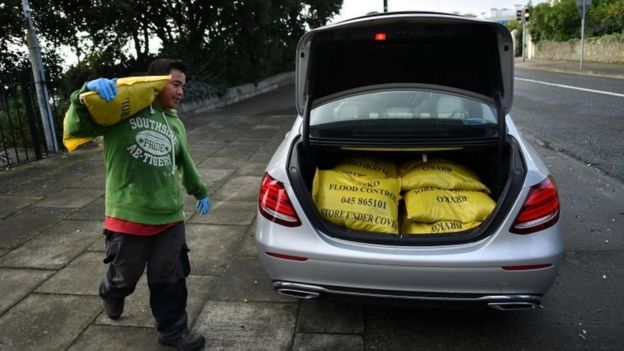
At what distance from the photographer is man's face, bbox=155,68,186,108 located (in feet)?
8.97

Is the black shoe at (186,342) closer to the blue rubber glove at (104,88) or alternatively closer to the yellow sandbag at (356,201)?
the yellow sandbag at (356,201)

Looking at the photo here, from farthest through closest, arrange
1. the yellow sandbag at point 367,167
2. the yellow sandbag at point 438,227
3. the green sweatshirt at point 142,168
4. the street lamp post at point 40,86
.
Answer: the street lamp post at point 40,86, the yellow sandbag at point 367,167, the yellow sandbag at point 438,227, the green sweatshirt at point 142,168

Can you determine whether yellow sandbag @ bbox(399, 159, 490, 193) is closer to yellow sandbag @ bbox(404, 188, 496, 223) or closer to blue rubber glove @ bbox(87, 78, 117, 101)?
yellow sandbag @ bbox(404, 188, 496, 223)

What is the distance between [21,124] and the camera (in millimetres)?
8289

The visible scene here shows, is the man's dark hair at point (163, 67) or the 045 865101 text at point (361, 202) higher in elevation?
the man's dark hair at point (163, 67)

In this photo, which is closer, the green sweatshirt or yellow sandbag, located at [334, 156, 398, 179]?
the green sweatshirt

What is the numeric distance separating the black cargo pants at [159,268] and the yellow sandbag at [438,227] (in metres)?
1.34

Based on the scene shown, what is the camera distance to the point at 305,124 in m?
3.27

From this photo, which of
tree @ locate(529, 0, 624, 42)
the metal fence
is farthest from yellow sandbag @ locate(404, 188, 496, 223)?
tree @ locate(529, 0, 624, 42)

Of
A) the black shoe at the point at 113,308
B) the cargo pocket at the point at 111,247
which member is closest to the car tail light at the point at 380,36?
the cargo pocket at the point at 111,247

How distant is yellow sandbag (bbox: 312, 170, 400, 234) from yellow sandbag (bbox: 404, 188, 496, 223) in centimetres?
13

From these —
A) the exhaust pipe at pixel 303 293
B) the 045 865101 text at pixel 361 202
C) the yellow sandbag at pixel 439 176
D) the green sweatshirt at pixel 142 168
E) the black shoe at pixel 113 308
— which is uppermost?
the green sweatshirt at pixel 142 168

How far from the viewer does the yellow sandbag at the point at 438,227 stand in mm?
2984

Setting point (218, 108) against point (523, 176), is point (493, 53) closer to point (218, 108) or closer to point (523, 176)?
point (523, 176)
